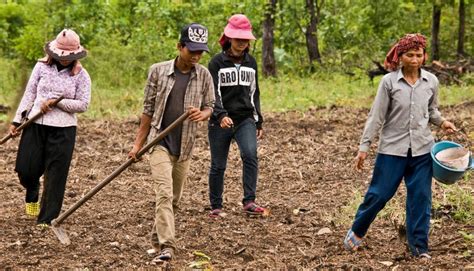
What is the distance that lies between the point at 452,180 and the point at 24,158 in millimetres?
3539

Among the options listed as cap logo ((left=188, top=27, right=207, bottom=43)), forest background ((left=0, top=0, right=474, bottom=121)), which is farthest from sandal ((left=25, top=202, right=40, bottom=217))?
forest background ((left=0, top=0, right=474, bottom=121))

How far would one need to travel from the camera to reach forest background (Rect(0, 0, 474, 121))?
64.0 ft

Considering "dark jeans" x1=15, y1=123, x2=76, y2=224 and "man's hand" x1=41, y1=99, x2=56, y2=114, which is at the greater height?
"man's hand" x1=41, y1=99, x2=56, y2=114

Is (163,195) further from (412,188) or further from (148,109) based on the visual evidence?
(412,188)

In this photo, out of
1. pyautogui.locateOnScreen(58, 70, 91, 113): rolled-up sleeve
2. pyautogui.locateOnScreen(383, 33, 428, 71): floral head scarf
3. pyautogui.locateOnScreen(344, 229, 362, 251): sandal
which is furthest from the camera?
pyautogui.locateOnScreen(58, 70, 91, 113): rolled-up sleeve

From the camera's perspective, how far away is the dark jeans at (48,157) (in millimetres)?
7176

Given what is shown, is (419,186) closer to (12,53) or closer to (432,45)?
(432,45)

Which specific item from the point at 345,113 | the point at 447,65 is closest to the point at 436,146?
the point at 345,113

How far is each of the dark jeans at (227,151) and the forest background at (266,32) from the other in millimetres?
9519

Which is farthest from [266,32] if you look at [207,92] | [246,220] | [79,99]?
[207,92]

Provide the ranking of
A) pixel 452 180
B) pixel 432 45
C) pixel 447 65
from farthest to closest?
pixel 432 45 < pixel 447 65 < pixel 452 180

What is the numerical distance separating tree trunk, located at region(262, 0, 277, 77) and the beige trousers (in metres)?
12.7

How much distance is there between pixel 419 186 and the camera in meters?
5.89

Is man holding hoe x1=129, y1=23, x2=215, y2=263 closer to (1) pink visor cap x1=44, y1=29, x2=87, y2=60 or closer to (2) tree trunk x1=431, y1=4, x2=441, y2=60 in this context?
(1) pink visor cap x1=44, y1=29, x2=87, y2=60
